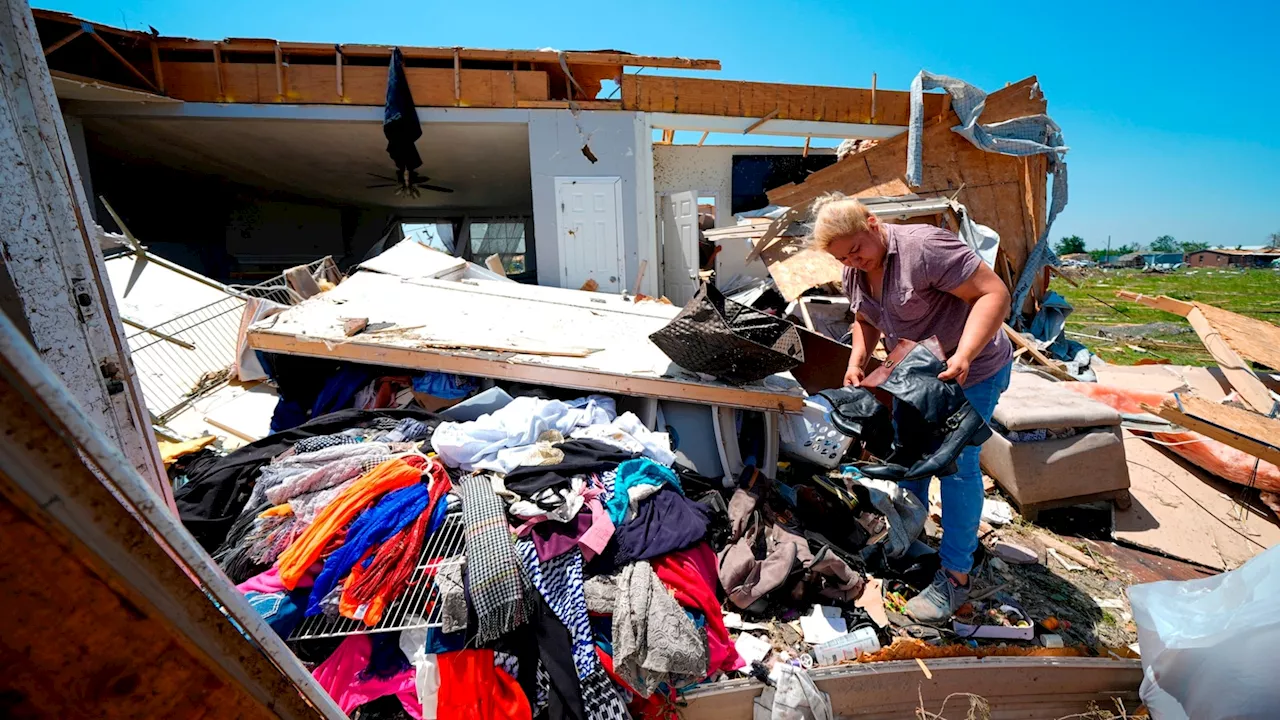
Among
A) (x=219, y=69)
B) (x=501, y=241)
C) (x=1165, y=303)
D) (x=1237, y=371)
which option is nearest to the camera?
(x=1237, y=371)

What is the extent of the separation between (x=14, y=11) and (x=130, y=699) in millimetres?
1178

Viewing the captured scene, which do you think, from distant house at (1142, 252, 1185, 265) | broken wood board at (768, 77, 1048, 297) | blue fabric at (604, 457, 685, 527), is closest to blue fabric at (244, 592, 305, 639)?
blue fabric at (604, 457, 685, 527)

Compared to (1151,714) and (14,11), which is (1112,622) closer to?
(1151,714)

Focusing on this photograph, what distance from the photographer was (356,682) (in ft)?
6.26

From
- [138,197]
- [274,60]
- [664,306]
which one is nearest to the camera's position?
[664,306]

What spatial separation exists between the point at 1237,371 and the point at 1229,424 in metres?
2.17

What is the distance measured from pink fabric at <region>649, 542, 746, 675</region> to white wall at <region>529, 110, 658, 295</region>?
5295 mm

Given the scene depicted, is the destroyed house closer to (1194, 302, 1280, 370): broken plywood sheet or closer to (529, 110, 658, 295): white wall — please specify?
(529, 110, 658, 295): white wall

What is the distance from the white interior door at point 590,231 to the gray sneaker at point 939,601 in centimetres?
543

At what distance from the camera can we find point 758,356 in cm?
293

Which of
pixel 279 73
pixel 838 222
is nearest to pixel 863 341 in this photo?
pixel 838 222

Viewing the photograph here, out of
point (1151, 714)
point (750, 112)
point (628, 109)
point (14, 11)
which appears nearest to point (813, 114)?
point (750, 112)

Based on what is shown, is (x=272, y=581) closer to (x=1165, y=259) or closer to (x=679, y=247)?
(x=679, y=247)

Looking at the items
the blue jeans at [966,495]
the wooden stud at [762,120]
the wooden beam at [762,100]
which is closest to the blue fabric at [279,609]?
the blue jeans at [966,495]
